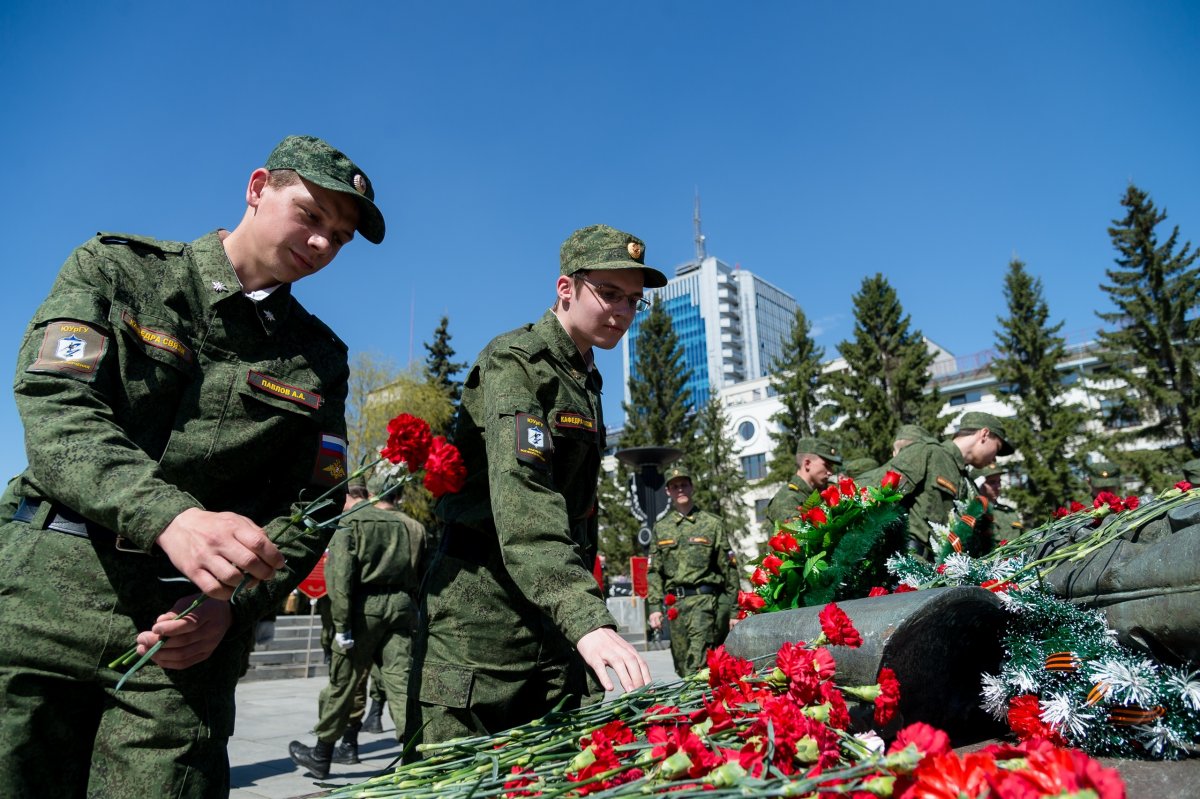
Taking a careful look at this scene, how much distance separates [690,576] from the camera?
855 centimetres

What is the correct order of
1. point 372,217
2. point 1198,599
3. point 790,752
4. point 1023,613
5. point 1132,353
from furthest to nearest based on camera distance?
point 1132,353 → point 372,217 → point 1023,613 → point 1198,599 → point 790,752

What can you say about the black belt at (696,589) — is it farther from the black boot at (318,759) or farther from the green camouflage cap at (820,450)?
the black boot at (318,759)

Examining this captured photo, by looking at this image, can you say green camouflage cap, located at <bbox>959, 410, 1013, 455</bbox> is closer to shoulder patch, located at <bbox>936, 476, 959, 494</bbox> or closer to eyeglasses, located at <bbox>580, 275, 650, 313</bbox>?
shoulder patch, located at <bbox>936, 476, 959, 494</bbox>

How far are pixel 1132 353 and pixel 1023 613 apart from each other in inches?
1496

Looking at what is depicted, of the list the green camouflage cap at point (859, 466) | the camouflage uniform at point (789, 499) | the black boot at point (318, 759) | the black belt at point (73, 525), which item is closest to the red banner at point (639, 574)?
the green camouflage cap at point (859, 466)

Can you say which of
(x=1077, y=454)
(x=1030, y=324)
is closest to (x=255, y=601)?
(x=1077, y=454)

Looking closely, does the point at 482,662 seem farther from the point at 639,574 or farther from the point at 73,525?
the point at 639,574

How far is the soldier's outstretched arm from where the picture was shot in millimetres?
1539

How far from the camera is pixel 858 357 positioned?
3794 cm

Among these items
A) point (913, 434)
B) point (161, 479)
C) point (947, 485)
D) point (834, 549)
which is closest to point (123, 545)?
point (161, 479)

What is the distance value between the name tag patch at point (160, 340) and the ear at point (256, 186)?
0.47 metres

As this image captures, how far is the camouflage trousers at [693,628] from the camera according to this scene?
8.35 metres

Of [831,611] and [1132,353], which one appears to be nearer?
[831,611]

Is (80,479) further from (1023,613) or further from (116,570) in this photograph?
(1023,613)
